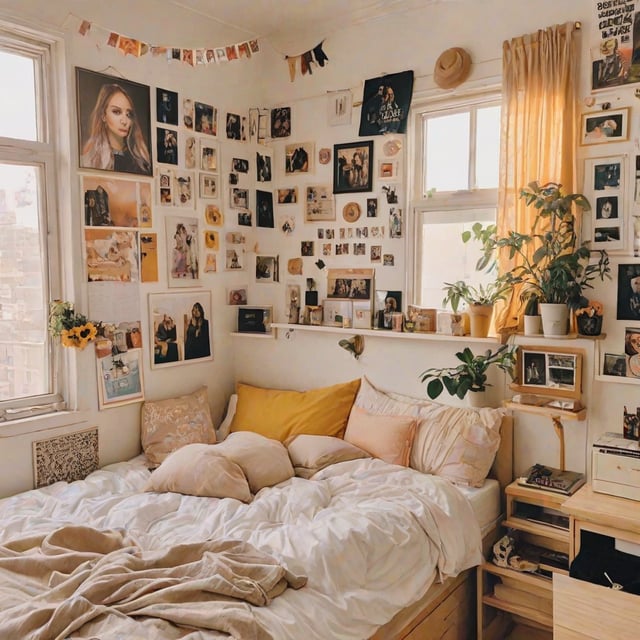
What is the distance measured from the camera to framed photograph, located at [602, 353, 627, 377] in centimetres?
263

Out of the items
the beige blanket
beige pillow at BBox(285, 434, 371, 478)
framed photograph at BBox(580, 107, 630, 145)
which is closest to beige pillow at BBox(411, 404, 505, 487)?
beige pillow at BBox(285, 434, 371, 478)

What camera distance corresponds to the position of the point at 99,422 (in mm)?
3160

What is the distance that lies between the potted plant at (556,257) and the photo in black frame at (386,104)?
0.82 m

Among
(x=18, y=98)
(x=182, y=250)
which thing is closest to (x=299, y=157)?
(x=182, y=250)

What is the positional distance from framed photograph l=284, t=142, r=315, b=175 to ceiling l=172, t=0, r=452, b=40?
0.63 m

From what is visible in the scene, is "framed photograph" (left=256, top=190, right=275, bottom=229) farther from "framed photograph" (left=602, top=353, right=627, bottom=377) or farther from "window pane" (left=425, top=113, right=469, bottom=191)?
"framed photograph" (left=602, top=353, right=627, bottom=377)

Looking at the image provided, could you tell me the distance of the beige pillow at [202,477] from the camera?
2639 millimetres

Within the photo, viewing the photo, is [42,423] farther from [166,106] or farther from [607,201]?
[607,201]

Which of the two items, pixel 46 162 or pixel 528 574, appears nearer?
pixel 528 574

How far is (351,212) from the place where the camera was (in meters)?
3.48

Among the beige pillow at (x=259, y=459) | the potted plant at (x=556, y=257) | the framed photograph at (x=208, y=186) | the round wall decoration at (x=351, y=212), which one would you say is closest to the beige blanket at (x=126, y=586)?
the beige pillow at (x=259, y=459)

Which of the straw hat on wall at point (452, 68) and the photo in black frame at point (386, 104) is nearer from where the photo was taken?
the straw hat on wall at point (452, 68)

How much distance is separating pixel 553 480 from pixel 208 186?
7.73ft

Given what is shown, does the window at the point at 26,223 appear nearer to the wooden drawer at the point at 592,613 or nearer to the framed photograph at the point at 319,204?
the framed photograph at the point at 319,204
